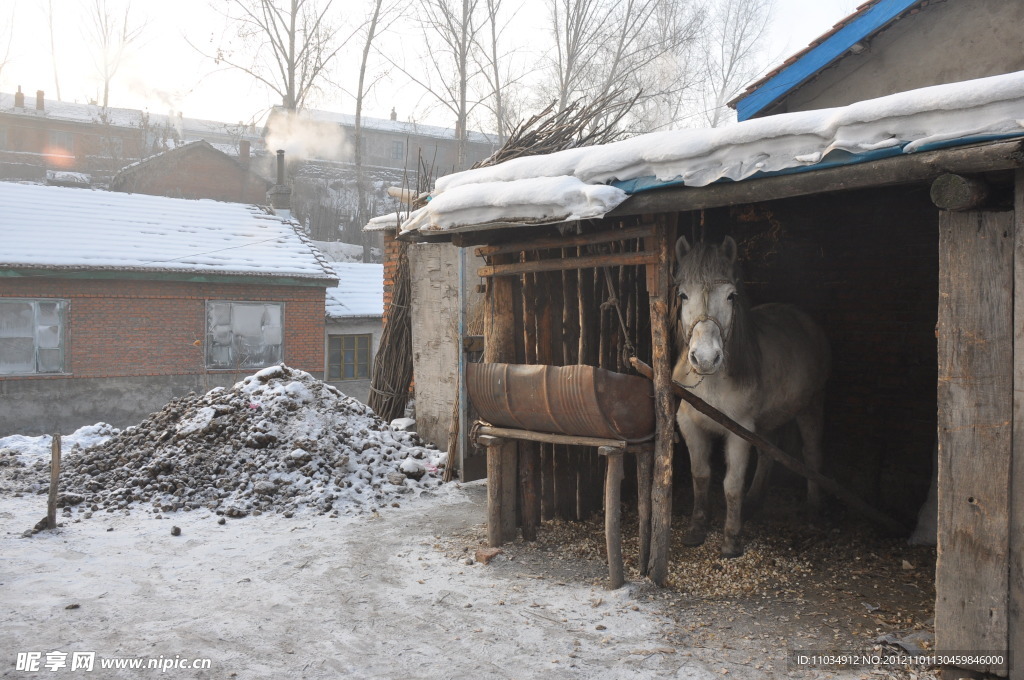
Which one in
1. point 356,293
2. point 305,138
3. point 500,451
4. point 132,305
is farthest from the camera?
point 305,138

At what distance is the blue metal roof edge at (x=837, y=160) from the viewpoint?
327cm

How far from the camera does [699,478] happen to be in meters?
5.50

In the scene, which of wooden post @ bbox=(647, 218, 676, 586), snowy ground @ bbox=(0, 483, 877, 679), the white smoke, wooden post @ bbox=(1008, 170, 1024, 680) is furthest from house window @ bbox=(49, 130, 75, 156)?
wooden post @ bbox=(1008, 170, 1024, 680)

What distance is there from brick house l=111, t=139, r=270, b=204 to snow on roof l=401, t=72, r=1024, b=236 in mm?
29173

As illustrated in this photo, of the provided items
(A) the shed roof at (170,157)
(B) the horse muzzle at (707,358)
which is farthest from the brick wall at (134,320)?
(A) the shed roof at (170,157)

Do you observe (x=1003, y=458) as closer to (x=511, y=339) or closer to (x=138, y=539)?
(x=511, y=339)

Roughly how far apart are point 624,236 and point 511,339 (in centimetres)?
151

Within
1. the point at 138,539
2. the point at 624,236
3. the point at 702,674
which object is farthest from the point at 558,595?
the point at 138,539

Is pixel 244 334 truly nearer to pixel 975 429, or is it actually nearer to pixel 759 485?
pixel 759 485

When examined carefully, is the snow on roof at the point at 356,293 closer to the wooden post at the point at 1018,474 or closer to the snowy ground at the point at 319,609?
the snowy ground at the point at 319,609

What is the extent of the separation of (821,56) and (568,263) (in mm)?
4912

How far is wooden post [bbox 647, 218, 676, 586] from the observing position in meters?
4.87

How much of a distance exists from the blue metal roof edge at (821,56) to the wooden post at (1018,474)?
5.16m

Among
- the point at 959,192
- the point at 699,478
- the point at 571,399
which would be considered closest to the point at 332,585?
the point at 571,399
